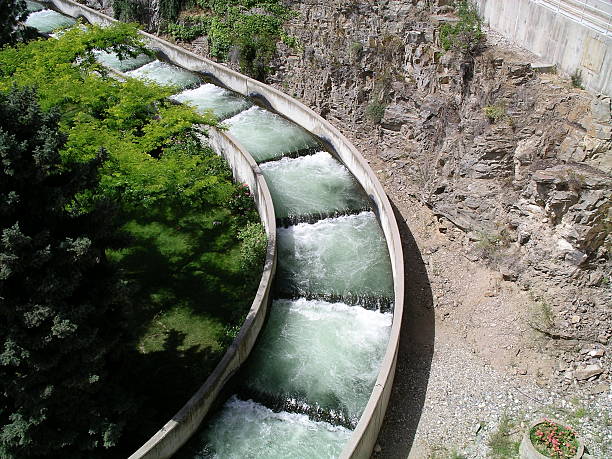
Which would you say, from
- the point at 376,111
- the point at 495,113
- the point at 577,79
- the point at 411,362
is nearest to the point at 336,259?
the point at 411,362

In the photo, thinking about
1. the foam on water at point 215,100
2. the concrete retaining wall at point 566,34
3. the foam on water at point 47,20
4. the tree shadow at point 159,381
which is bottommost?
the tree shadow at point 159,381

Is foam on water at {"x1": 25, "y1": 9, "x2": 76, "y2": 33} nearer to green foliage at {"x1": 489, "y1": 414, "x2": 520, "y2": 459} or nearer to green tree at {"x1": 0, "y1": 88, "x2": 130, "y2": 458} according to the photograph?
green tree at {"x1": 0, "y1": 88, "x2": 130, "y2": 458}

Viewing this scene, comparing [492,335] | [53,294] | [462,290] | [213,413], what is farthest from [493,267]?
[53,294]

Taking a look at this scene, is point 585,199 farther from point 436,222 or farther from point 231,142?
point 231,142

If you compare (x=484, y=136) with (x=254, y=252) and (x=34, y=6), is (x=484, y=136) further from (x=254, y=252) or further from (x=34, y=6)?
(x=34, y=6)

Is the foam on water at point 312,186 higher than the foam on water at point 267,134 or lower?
lower

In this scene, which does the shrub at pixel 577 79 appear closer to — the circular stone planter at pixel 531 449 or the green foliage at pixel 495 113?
the green foliage at pixel 495 113

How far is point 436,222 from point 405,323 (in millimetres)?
4821

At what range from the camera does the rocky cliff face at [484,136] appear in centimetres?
1612

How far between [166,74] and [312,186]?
45.3 feet

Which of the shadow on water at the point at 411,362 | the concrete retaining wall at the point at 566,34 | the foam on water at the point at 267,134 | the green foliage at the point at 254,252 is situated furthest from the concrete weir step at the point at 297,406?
the concrete retaining wall at the point at 566,34

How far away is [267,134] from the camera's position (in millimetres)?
26141

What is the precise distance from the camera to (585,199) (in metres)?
15.8

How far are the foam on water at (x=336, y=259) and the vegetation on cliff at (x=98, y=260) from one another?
1.42 meters
